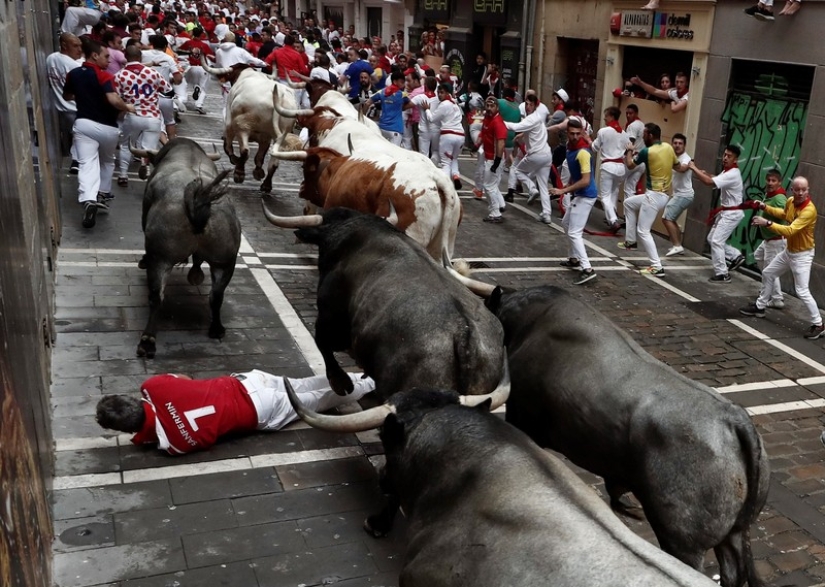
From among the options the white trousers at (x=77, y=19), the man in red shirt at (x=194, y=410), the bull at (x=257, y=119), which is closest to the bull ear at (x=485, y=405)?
the man in red shirt at (x=194, y=410)

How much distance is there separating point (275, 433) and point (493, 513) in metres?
3.62

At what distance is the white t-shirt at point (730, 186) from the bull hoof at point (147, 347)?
842 cm

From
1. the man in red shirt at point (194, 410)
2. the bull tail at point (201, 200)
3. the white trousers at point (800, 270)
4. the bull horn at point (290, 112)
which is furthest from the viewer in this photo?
the bull horn at point (290, 112)

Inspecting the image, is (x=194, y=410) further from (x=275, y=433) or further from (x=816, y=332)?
(x=816, y=332)

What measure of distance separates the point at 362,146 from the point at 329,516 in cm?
622

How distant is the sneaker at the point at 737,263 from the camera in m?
13.2

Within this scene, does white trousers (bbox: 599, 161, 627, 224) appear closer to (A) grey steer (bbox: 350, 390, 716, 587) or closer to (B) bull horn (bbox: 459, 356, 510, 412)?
(B) bull horn (bbox: 459, 356, 510, 412)

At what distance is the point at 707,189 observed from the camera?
14.2m

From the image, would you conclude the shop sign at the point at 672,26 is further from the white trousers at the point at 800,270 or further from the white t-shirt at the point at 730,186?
the white trousers at the point at 800,270

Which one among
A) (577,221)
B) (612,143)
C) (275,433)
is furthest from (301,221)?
(612,143)

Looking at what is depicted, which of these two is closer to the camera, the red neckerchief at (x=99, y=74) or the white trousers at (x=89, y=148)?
the red neckerchief at (x=99, y=74)

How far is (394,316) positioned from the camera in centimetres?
567

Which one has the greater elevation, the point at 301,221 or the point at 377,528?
the point at 301,221

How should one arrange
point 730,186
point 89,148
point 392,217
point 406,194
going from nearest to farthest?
point 392,217 → point 406,194 → point 89,148 → point 730,186
